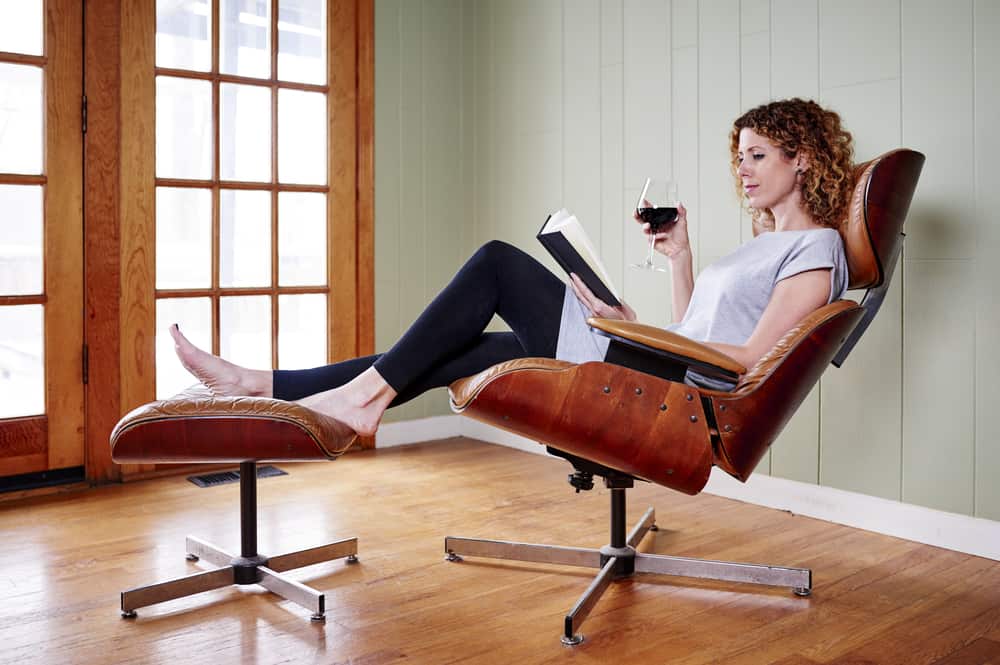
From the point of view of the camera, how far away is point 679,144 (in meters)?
3.30

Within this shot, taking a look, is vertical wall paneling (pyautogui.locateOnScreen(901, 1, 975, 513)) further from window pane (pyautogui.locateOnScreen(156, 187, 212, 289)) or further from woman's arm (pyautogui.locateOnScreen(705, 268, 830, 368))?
window pane (pyautogui.locateOnScreen(156, 187, 212, 289))

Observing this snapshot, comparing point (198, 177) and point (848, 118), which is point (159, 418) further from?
point (848, 118)

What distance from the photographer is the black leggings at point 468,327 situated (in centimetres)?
212

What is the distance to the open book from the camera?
2016 millimetres

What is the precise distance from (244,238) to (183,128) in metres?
0.46

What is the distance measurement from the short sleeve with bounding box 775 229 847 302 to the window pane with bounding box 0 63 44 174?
244 centimetres

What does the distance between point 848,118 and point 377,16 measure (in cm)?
202

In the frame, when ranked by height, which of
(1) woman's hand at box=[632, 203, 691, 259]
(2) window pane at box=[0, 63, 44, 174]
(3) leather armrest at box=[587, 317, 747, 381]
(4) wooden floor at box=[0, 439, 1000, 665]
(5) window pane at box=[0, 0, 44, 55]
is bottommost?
(4) wooden floor at box=[0, 439, 1000, 665]

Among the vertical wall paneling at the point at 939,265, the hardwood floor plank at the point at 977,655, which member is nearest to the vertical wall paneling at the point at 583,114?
the vertical wall paneling at the point at 939,265

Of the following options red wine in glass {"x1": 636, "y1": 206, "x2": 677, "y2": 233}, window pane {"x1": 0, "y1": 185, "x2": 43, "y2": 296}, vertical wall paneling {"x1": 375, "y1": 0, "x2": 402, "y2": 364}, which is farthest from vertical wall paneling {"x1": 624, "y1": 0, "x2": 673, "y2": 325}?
window pane {"x1": 0, "y1": 185, "x2": 43, "y2": 296}

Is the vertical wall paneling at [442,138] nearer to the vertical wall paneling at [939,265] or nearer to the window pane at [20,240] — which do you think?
the window pane at [20,240]

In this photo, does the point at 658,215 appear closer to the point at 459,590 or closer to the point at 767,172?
the point at 767,172

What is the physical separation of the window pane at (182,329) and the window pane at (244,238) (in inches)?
5.6

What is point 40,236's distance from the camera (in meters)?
3.12
